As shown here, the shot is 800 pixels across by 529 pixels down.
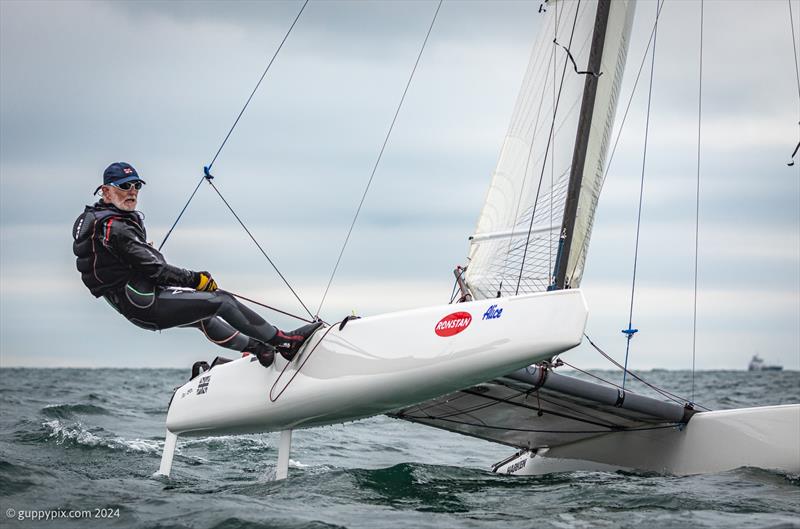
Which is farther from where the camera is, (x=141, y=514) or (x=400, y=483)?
(x=400, y=483)

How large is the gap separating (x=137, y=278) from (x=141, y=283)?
0.04m

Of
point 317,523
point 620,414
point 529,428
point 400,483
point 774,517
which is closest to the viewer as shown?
point 317,523

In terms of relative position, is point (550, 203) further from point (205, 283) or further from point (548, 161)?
point (205, 283)

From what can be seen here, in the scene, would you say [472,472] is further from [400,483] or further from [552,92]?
[552,92]

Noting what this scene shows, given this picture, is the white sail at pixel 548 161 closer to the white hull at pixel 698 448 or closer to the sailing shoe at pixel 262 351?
the white hull at pixel 698 448

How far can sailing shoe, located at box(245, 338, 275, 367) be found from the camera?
6.14 m

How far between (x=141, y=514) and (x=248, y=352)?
5.36ft

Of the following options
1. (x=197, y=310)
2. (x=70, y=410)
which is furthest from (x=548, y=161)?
(x=70, y=410)

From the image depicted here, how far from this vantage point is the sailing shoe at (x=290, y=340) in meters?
6.01

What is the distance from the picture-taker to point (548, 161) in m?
7.24

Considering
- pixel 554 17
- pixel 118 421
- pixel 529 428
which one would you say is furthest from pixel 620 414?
pixel 118 421

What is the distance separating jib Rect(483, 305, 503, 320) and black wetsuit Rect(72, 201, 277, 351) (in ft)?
4.64

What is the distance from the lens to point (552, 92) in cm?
741
